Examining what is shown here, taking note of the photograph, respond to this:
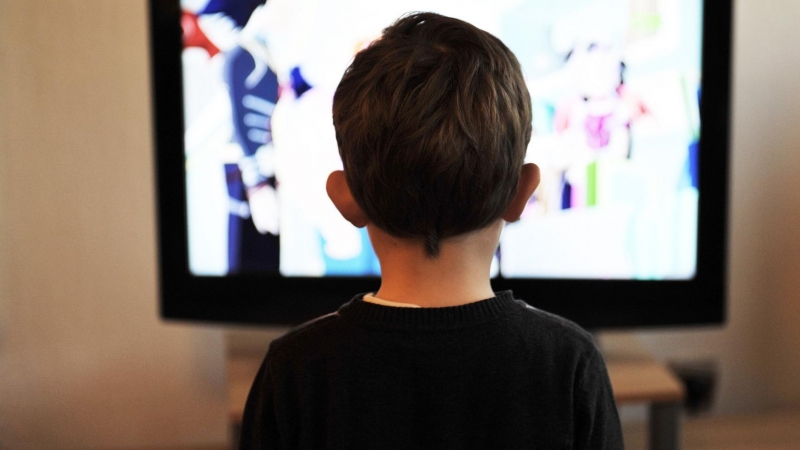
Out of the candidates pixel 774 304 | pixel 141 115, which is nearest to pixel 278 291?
pixel 141 115

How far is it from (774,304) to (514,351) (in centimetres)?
145

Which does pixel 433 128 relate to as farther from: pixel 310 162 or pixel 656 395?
pixel 656 395

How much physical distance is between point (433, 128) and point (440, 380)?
→ 0.24 m

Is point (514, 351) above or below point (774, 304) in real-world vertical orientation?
above

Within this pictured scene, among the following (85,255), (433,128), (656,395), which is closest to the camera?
(433,128)

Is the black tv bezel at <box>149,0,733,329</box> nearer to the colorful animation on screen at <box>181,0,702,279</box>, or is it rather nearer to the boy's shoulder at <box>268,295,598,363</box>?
the colorful animation on screen at <box>181,0,702,279</box>

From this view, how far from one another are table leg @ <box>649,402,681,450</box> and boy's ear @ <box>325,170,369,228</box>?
0.96m

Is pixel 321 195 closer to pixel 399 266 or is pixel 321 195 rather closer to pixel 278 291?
pixel 278 291

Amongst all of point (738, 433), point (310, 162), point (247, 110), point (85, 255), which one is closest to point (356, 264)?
point (310, 162)

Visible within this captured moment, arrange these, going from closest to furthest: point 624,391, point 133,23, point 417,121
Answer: point 417,121
point 624,391
point 133,23

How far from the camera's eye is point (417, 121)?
0.67 metres

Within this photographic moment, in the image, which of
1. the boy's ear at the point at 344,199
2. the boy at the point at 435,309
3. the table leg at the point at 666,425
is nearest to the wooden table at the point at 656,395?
the table leg at the point at 666,425

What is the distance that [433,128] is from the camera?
67cm

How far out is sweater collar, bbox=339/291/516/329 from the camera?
700mm
